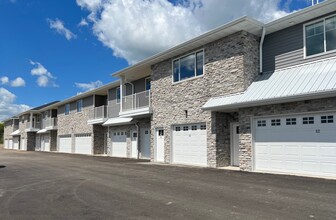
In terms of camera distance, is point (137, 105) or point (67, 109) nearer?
point (137, 105)

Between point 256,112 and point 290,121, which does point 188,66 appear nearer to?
point 256,112

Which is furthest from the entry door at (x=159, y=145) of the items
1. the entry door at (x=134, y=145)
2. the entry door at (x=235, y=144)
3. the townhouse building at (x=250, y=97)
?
the entry door at (x=235, y=144)

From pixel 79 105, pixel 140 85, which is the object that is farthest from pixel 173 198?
pixel 79 105

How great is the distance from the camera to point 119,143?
92.3ft

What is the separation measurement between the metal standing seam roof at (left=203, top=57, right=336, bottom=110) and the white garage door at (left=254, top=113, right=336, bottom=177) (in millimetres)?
985

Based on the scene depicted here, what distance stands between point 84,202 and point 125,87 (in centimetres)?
1948

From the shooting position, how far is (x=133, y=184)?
444 inches

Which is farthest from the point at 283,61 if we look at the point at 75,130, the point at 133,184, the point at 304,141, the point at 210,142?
the point at 75,130

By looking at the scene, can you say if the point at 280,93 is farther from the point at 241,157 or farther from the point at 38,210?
the point at 38,210

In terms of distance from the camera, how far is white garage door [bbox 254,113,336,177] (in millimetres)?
11844

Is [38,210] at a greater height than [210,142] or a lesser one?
lesser

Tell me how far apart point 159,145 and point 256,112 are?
27.4 feet

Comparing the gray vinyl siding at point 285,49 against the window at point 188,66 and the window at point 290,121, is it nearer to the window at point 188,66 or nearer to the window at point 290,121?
the window at point 290,121

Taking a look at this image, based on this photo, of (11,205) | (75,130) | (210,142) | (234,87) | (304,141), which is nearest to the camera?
(11,205)
